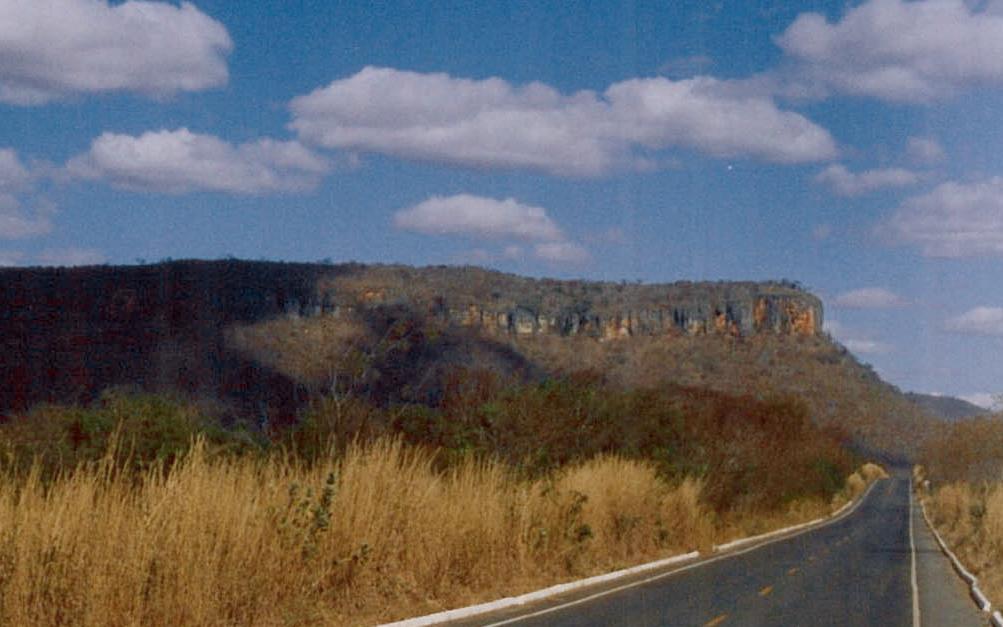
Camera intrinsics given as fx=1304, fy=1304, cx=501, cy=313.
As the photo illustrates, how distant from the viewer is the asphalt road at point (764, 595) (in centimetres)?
2025

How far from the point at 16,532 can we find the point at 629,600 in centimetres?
1336

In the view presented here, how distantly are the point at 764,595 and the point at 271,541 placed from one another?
41.0 feet

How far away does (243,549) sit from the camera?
49.5 ft

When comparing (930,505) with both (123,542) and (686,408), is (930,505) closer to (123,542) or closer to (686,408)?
(686,408)

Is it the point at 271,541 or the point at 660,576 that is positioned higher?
the point at 271,541

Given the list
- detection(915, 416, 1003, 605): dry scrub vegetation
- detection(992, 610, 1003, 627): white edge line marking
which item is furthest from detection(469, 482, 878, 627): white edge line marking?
detection(992, 610, 1003, 627): white edge line marking

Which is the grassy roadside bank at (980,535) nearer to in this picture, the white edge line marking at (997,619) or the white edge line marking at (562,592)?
the white edge line marking at (997,619)

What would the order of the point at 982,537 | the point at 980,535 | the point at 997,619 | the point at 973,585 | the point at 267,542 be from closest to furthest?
1. the point at 267,542
2. the point at 997,619
3. the point at 973,585
4. the point at 982,537
5. the point at 980,535

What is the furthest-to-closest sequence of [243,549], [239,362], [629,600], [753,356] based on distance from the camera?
[753,356], [239,362], [629,600], [243,549]

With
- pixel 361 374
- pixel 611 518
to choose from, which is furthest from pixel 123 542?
pixel 611 518

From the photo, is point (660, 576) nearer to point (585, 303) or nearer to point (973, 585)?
point (973, 585)

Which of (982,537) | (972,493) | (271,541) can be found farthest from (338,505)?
(972,493)

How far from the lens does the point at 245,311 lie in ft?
247

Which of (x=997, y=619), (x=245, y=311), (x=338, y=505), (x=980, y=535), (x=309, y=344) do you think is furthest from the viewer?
(x=245, y=311)
